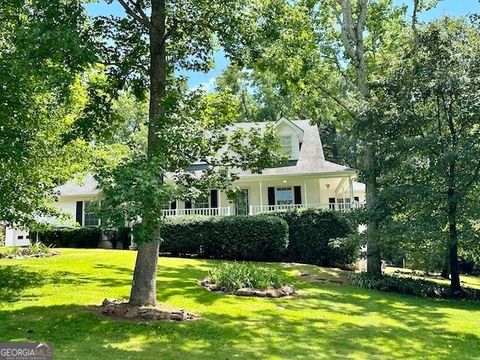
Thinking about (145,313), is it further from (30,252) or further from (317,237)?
(317,237)

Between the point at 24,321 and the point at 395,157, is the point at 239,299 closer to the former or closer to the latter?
the point at 24,321

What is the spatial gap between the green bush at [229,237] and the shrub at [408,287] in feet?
13.8

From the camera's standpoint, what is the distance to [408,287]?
1419cm

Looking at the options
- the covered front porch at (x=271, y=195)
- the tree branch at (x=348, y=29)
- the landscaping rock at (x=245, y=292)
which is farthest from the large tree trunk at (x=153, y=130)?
the covered front porch at (x=271, y=195)

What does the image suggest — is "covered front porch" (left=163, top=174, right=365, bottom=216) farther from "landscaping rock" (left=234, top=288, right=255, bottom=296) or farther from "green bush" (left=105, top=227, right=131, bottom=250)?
"landscaping rock" (left=234, top=288, right=255, bottom=296)

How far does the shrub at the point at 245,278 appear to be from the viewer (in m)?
11.3

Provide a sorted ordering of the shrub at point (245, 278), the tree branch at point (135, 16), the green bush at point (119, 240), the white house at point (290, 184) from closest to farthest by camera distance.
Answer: the tree branch at point (135, 16) → the shrub at point (245, 278) → the white house at point (290, 184) → the green bush at point (119, 240)

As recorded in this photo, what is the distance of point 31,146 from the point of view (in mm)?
10219

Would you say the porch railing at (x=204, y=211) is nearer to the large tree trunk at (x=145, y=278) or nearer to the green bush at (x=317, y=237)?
the green bush at (x=317, y=237)

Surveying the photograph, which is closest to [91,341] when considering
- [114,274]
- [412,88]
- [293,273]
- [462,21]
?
[114,274]

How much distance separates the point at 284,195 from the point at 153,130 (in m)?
16.2

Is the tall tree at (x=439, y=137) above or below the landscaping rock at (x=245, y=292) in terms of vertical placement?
above

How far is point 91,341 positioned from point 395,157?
11.6m

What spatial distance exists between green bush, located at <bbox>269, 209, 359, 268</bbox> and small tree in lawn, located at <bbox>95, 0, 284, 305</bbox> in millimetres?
9978
